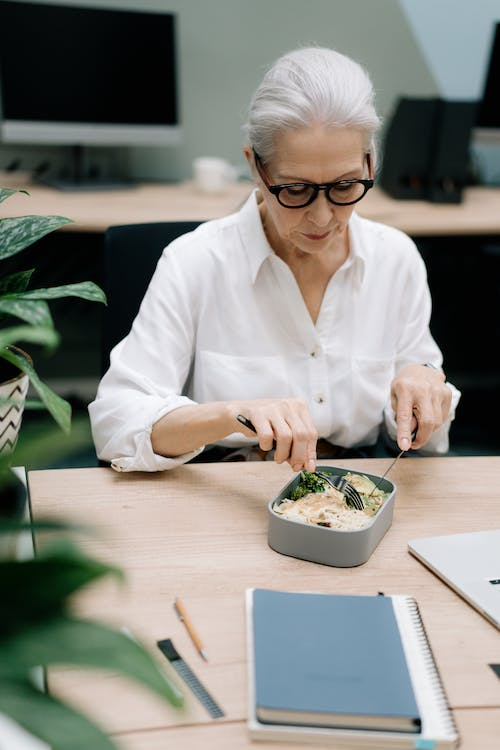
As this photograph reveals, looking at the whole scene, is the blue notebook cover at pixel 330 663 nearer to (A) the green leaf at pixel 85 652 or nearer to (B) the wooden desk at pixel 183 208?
(A) the green leaf at pixel 85 652

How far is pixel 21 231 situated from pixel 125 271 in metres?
0.54

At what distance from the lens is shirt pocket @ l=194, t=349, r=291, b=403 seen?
1380mm

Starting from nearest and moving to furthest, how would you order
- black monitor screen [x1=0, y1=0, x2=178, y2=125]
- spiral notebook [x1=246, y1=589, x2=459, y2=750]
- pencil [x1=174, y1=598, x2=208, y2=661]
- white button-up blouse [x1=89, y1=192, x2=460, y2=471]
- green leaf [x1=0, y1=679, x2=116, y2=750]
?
green leaf [x1=0, y1=679, x2=116, y2=750], spiral notebook [x1=246, y1=589, x2=459, y2=750], pencil [x1=174, y1=598, x2=208, y2=661], white button-up blouse [x1=89, y1=192, x2=460, y2=471], black monitor screen [x1=0, y1=0, x2=178, y2=125]

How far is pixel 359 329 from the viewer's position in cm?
143

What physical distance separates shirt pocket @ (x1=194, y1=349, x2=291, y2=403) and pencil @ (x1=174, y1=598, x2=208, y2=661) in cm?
57

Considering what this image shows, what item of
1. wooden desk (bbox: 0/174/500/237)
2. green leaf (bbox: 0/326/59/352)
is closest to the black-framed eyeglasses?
green leaf (bbox: 0/326/59/352)

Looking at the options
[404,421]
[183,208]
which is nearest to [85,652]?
[404,421]

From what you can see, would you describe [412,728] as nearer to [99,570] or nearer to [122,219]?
[99,570]

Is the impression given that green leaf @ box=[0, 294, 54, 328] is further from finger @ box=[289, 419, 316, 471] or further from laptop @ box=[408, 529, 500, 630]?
laptop @ box=[408, 529, 500, 630]

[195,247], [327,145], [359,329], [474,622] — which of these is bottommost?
[474,622]

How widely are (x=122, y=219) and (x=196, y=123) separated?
2.85ft

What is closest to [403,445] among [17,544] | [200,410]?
[200,410]

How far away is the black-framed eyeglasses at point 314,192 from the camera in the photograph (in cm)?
121

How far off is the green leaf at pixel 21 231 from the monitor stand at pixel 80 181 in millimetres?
1784
